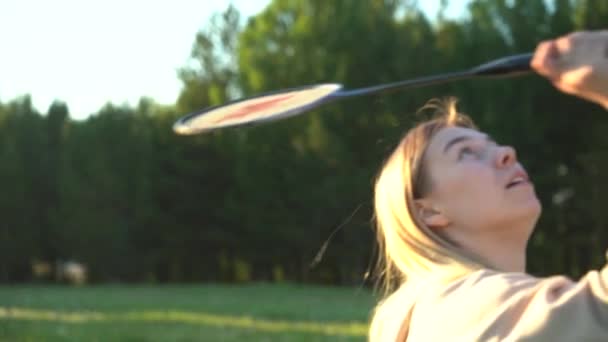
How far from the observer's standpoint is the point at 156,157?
123 ft

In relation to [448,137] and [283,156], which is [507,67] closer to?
[448,137]

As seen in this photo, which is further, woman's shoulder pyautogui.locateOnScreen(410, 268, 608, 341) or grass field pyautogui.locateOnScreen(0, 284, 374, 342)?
grass field pyautogui.locateOnScreen(0, 284, 374, 342)

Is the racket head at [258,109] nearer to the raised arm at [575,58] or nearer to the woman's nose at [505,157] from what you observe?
the woman's nose at [505,157]

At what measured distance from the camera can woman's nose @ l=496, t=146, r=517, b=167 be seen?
212 cm

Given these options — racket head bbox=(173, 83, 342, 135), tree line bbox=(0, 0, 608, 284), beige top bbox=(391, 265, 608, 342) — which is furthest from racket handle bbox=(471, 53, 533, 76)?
tree line bbox=(0, 0, 608, 284)

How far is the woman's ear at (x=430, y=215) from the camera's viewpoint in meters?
2.18

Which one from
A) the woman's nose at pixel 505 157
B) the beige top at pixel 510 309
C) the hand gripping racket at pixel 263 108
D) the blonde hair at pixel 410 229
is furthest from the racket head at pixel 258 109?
the beige top at pixel 510 309

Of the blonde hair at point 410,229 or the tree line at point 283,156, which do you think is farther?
the tree line at point 283,156

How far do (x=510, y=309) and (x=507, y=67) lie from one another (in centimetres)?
37

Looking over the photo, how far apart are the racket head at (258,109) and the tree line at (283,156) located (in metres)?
24.6

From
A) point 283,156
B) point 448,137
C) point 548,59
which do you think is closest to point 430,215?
point 448,137

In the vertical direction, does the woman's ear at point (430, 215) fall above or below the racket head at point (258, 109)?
below

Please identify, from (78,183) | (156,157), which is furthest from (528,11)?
(78,183)

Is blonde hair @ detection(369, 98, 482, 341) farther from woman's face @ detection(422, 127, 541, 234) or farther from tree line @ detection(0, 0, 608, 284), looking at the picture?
tree line @ detection(0, 0, 608, 284)
